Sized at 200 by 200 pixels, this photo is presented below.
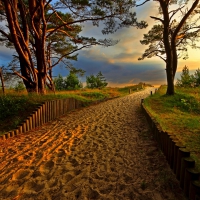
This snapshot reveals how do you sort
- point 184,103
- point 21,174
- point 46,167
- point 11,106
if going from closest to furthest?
point 21,174
point 46,167
point 11,106
point 184,103

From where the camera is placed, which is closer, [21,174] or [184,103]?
[21,174]

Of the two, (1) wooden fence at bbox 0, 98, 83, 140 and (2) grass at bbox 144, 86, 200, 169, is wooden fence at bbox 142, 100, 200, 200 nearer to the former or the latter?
(2) grass at bbox 144, 86, 200, 169

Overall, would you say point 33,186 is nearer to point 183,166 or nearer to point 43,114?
point 183,166

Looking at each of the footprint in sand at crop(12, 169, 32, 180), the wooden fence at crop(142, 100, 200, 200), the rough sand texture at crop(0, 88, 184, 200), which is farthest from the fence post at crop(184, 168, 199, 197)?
the footprint in sand at crop(12, 169, 32, 180)

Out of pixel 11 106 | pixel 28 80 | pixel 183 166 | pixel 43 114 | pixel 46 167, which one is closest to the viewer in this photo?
pixel 183 166

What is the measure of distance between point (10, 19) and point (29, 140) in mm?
6270

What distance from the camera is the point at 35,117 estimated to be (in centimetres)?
686

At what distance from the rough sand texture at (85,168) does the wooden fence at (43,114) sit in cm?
36

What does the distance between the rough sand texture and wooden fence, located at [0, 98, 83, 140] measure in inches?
14.2

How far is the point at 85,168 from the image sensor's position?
3477 mm

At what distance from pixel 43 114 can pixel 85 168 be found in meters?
4.56

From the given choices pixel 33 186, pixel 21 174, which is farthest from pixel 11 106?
pixel 33 186

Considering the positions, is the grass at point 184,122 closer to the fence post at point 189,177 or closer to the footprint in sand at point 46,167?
the fence post at point 189,177

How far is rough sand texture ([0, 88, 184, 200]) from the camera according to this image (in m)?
2.75
